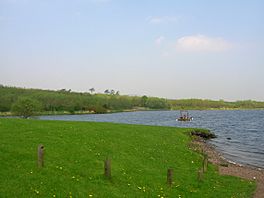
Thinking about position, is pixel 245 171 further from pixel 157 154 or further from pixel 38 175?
pixel 38 175

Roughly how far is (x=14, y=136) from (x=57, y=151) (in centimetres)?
570

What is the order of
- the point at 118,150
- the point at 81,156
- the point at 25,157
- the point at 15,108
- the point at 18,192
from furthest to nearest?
the point at 15,108 < the point at 118,150 < the point at 81,156 < the point at 25,157 < the point at 18,192

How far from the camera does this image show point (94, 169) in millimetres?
21531

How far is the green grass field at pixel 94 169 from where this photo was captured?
16.6m

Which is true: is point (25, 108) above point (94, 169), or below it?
above

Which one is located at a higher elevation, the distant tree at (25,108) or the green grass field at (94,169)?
the distant tree at (25,108)

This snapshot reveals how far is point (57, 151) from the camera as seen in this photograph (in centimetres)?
2453

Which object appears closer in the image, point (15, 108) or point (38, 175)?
point (38, 175)

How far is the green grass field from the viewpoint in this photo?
16648mm

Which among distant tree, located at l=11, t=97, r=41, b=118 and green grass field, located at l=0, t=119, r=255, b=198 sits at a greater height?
distant tree, located at l=11, t=97, r=41, b=118

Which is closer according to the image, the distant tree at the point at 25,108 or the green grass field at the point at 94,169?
the green grass field at the point at 94,169

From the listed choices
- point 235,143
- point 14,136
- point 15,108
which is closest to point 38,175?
point 14,136

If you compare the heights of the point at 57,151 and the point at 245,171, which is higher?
the point at 57,151

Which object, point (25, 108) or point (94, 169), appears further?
point (25, 108)
